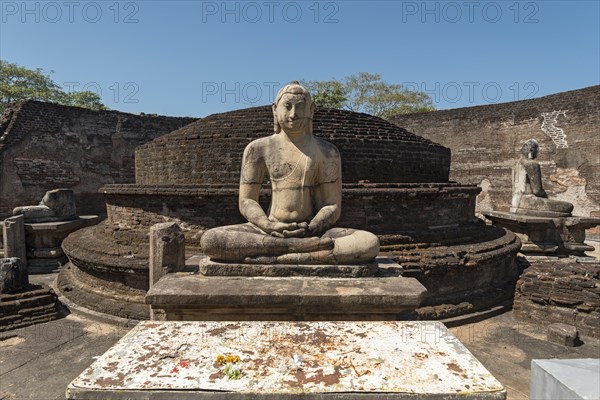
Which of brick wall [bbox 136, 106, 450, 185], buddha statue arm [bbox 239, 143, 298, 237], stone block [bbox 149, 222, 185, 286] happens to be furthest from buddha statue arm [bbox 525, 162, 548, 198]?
stone block [bbox 149, 222, 185, 286]

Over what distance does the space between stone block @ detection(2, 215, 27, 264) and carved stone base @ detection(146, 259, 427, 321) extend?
778 centimetres

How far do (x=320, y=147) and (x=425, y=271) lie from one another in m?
3.23

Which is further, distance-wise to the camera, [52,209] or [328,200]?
[52,209]

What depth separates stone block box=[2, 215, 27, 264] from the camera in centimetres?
843

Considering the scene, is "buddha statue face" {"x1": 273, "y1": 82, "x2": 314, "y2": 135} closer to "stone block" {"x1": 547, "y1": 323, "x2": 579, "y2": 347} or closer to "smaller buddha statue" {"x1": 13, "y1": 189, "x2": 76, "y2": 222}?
"stone block" {"x1": 547, "y1": 323, "x2": 579, "y2": 347}

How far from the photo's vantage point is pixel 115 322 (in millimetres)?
5516

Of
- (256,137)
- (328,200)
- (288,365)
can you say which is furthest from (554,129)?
(288,365)

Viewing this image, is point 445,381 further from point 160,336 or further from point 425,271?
point 425,271

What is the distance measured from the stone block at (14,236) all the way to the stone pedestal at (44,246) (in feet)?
1.00

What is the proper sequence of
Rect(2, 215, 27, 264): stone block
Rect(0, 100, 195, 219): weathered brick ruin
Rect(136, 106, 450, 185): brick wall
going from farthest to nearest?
Rect(0, 100, 195, 219): weathered brick ruin → Rect(2, 215, 27, 264): stone block → Rect(136, 106, 450, 185): brick wall

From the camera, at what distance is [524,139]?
15.3 metres

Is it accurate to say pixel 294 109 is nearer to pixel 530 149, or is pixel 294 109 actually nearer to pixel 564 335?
pixel 564 335

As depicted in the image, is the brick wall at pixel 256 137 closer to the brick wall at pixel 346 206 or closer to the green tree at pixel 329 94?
the brick wall at pixel 346 206

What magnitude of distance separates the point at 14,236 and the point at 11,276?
3.74 metres
